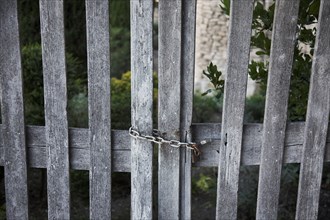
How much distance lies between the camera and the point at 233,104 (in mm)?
2322

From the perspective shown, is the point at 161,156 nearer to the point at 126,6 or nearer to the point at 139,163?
the point at 139,163

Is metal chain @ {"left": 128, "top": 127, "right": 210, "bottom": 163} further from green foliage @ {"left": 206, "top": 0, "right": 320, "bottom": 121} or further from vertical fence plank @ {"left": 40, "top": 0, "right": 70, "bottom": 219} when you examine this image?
green foliage @ {"left": 206, "top": 0, "right": 320, "bottom": 121}

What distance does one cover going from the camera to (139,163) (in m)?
2.41

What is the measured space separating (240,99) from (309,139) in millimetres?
421

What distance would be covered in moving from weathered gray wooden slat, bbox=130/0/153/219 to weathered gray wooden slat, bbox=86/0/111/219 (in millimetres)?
120

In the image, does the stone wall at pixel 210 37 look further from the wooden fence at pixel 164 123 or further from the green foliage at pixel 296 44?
the wooden fence at pixel 164 123

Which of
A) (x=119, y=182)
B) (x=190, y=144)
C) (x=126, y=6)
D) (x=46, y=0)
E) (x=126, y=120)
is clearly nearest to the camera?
(x=46, y=0)

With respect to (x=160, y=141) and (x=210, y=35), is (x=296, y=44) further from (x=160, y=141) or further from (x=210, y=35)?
(x=210, y=35)

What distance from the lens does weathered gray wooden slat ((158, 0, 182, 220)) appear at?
2191 millimetres

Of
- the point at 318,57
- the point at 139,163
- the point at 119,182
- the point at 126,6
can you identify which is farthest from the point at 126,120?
the point at 126,6

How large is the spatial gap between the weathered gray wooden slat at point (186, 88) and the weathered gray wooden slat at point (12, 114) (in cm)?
76

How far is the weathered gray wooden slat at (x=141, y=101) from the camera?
2.21 m

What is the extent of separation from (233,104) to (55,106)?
0.83 metres

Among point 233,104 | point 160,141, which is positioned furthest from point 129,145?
point 233,104
